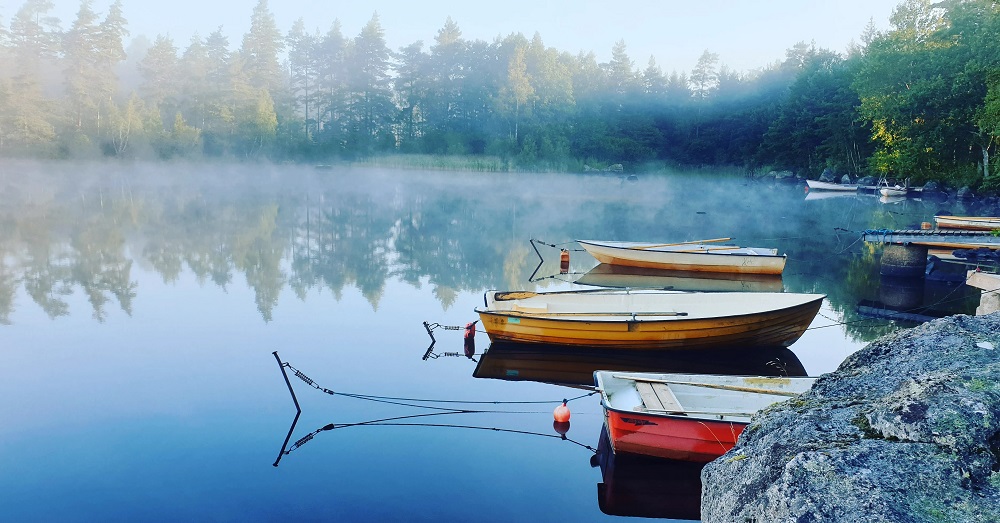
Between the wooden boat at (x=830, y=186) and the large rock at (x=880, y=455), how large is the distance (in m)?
58.2

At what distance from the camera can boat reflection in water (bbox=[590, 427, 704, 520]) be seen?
6664 millimetres

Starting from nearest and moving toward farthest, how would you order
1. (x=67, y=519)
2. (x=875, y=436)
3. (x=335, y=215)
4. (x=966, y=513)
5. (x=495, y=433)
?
(x=966, y=513) < (x=875, y=436) < (x=67, y=519) < (x=495, y=433) < (x=335, y=215)

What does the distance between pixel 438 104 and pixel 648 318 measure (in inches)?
2525

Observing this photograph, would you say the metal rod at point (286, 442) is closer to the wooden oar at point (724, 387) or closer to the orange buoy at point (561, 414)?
the orange buoy at point (561, 414)

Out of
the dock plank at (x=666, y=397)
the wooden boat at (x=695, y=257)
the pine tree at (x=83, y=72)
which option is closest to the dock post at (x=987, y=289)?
the dock plank at (x=666, y=397)

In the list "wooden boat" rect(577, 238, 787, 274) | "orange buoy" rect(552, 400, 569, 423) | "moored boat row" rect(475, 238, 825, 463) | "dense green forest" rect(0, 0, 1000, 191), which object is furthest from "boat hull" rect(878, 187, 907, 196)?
"orange buoy" rect(552, 400, 569, 423)

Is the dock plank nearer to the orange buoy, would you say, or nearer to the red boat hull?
the red boat hull

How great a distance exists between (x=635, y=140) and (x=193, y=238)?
54.2 meters

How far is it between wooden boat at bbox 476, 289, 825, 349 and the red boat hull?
3608 mm

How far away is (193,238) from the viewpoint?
79.1ft

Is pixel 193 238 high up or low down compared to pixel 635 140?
down

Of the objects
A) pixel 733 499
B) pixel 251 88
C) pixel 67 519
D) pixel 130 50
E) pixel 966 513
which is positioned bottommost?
pixel 67 519

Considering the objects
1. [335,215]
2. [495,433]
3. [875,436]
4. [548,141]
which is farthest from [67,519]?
[548,141]

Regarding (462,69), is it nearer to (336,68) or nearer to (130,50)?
(336,68)
